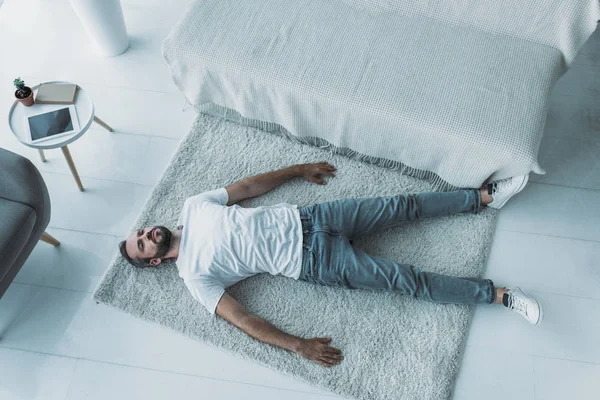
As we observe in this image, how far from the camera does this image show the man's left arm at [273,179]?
2098 millimetres

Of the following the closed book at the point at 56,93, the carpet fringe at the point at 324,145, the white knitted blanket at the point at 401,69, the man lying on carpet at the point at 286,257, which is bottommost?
the man lying on carpet at the point at 286,257

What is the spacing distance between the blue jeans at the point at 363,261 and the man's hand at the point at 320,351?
22 cm

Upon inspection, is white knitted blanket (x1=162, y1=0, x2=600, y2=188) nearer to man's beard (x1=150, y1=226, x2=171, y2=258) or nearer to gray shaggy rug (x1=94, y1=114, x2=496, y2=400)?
gray shaggy rug (x1=94, y1=114, x2=496, y2=400)

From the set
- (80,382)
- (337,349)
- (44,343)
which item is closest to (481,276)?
(337,349)

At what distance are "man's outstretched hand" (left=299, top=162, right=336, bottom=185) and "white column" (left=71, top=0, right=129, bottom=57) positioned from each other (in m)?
1.16

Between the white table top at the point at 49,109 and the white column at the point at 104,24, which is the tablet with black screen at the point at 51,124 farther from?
the white column at the point at 104,24

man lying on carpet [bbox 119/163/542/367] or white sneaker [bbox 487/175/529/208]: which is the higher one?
white sneaker [bbox 487/175/529/208]

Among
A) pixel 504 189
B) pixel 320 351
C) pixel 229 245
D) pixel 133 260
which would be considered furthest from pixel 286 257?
pixel 504 189

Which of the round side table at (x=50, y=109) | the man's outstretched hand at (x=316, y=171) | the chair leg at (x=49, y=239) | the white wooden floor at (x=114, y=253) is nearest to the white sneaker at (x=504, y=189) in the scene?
the white wooden floor at (x=114, y=253)

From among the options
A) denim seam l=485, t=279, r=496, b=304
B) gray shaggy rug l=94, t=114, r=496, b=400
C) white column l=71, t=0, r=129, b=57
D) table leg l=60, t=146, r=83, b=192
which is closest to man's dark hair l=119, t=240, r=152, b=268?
gray shaggy rug l=94, t=114, r=496, b=400

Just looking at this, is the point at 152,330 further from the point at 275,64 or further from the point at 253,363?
the point at 275,64

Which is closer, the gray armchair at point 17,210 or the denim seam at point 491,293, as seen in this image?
the gray armchair at point 17,210

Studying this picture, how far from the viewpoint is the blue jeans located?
6.28 ft

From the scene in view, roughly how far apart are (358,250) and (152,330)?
852 mm
